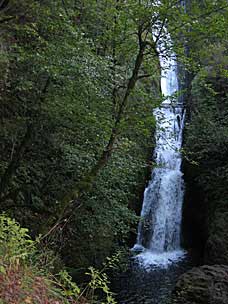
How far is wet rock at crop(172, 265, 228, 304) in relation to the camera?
8.22 metres

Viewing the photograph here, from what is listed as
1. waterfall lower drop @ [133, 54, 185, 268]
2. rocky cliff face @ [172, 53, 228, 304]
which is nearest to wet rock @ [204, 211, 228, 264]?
rocky cliff face @ [172, 53, 228, 304]

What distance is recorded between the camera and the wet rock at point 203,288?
8219 millimetres

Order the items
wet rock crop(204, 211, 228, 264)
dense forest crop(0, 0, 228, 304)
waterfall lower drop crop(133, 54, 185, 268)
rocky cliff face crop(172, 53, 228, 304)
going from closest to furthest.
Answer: dense forest crop(0, 0, 228, 304) < wet rock crop(204, 211, 228, 264) < rocky cliff face crop(172, 53, 228, 304) < waterfall lower drop crop(133, 54, 185, 268)

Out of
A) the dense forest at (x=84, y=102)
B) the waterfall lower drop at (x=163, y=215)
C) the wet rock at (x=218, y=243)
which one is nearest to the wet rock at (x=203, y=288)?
the dense forest at (x=84, y=102)

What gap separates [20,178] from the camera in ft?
30.0

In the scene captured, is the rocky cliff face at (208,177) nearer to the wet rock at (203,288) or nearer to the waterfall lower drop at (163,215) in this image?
the waterfall lower drop at (163,215)

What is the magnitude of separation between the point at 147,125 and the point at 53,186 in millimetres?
3468

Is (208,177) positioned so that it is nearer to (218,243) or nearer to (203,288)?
(218,243)

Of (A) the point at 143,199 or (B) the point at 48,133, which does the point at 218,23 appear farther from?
(A) the point at 143,199

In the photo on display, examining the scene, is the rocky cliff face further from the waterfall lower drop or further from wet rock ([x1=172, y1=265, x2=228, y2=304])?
wet rock ([x1=172, y1=265, x2=228, y2=304])

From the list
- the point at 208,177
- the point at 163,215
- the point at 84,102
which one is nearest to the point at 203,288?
the point at 84,102

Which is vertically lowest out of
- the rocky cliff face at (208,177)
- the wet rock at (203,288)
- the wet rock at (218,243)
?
the wet rock at (203,288)

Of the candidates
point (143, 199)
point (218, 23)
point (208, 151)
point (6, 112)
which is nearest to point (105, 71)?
point (218, 23)

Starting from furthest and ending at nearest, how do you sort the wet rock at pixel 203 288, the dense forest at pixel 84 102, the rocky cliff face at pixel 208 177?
the rocky cliff face at pixel 208 177 < the wet rock at pixel 203 288 < the dense forest at pixel 84 102
